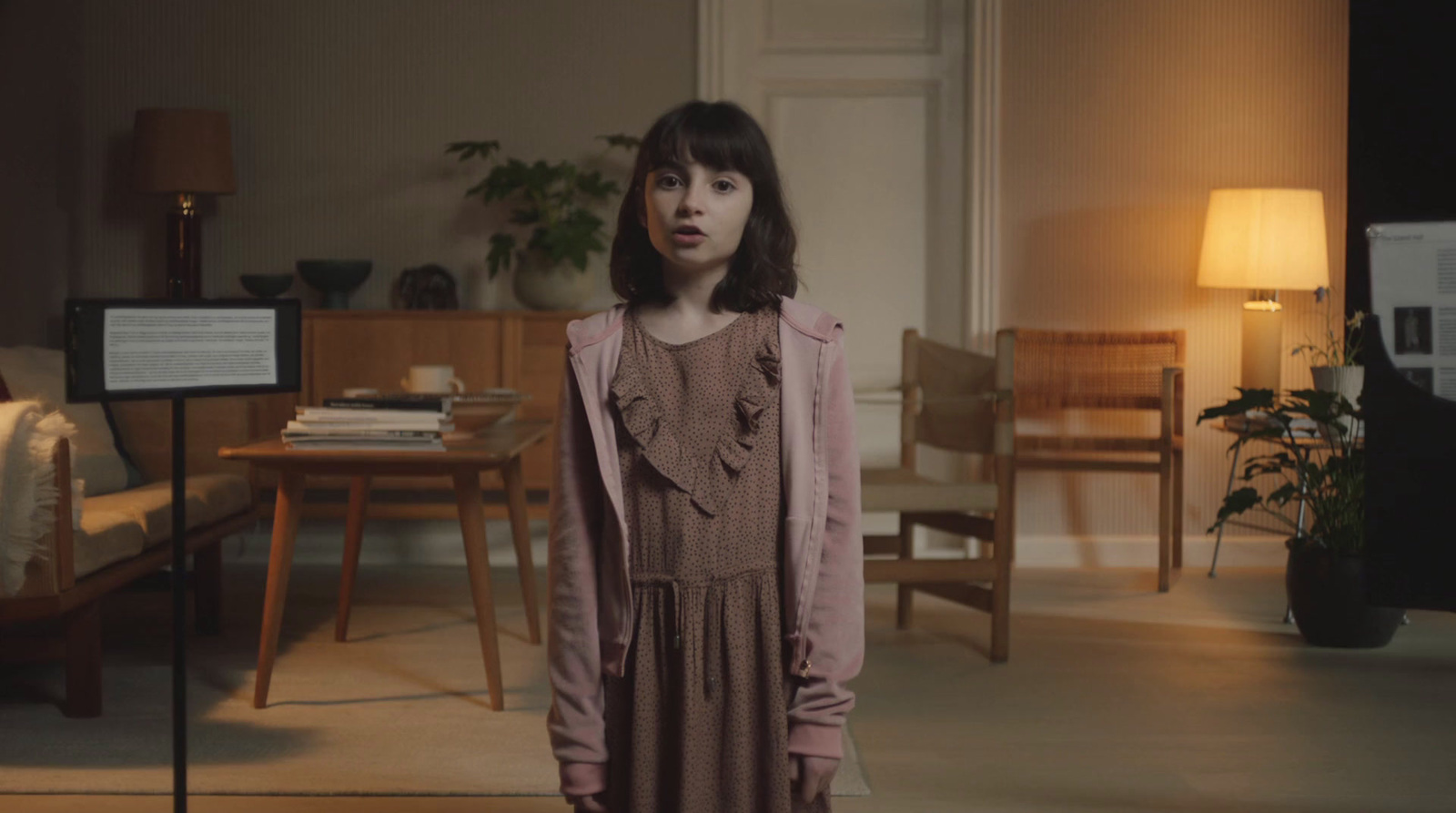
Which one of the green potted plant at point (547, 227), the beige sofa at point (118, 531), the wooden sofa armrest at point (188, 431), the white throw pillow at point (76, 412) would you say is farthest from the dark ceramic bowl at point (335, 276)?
the white throw pillow at point (76, 412)

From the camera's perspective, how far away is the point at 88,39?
4.80 m

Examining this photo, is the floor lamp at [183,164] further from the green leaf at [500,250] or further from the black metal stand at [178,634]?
the black metal stand at [178,634]

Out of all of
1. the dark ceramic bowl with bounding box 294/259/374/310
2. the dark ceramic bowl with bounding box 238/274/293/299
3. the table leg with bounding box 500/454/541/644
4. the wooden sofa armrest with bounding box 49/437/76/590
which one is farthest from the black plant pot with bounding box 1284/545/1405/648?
the dark ceramic bowl with bounding box 238/274/293/299

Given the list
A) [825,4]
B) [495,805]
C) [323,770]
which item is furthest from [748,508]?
[825,4]

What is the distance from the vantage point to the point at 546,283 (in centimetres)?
462

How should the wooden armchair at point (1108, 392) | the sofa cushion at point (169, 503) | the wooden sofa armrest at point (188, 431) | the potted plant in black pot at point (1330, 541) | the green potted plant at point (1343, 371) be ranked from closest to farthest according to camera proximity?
the sofa cushion at point (169, 503) < the potted plant in black pot at point (1330, 541) < the wooden sofa armrest at point (188, 431) < the green potted plant at point (1343, 371) < the wooden armchair at point (1108, 392)

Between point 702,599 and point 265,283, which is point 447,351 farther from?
point 702,599

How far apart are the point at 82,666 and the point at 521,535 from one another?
1.02 metres

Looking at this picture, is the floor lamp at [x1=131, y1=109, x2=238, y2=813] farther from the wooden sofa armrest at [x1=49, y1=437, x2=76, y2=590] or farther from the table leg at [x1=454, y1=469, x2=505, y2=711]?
the table leg at [x1=454, y1=469, x2=505, y2=711]

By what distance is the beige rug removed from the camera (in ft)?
7.97

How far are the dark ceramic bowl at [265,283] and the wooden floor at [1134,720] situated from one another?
2277 millimetres

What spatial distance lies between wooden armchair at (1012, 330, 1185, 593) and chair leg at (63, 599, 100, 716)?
2.81 m

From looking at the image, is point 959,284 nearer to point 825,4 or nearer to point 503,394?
point 825,4

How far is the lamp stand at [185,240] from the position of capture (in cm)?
450
